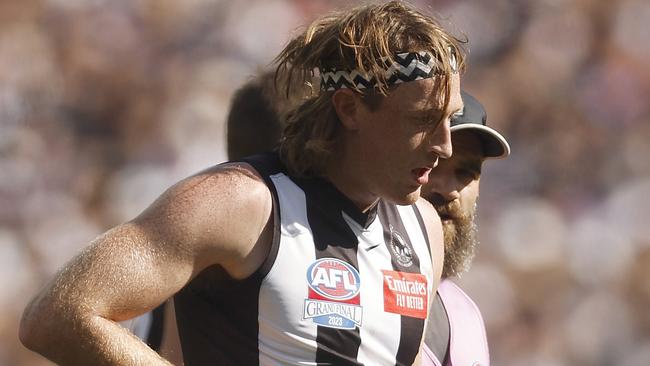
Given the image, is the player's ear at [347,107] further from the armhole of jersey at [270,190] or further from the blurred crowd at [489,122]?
the blurred crowd at [489,122]

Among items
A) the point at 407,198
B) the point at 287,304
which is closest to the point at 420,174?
the point at 407,198

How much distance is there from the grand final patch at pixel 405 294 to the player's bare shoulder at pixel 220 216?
0.35 meters

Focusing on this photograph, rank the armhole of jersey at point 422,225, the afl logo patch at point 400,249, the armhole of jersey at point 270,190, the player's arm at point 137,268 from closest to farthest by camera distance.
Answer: the player's arm at point 137,268, the armhole of jersey at point 270,190, the afl logo patch at point 400,249, the armhole of jersey at point 422,225

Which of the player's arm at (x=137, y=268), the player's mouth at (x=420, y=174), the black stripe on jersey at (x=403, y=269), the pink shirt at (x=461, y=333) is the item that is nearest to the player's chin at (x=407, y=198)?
the player's mouth at (x=420, y=174)

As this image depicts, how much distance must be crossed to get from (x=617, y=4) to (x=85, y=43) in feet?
10.6

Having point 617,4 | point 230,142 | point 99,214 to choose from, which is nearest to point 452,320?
point 230,142

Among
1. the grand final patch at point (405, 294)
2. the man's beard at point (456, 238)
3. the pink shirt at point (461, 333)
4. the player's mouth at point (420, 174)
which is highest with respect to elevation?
the player's mouth at point (420, 174)

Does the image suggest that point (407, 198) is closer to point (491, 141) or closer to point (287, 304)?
point (287, 304)

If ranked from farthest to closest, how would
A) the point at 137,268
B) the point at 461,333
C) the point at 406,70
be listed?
the point at 461,333
the point at 406,70
the point at 137,268

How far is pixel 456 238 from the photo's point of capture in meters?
3.11

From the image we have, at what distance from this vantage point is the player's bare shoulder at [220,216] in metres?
2.19

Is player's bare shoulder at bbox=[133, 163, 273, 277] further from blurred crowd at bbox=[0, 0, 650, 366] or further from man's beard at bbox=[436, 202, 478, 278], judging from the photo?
blurred crowd at bbox=[0, 0, 650, 366]

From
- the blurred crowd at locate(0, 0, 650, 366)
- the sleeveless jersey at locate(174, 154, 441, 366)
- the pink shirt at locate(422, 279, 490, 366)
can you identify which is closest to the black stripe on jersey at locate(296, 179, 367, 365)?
the sleeveless jersey at locate(174, 154, 441, 366)

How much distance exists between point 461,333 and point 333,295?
714 millimetres
